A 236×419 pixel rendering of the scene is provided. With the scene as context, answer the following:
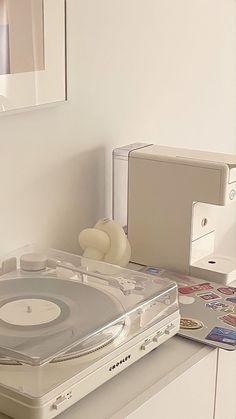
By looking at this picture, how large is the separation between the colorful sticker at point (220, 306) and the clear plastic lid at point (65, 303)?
0.12 metres

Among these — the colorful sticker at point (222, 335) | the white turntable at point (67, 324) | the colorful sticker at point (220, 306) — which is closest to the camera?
the white turntable at point (67, 324)

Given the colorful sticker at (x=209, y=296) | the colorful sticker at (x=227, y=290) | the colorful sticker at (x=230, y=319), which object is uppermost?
the colorful sticker at (x=209, y=296)

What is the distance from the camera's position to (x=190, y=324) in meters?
1.27

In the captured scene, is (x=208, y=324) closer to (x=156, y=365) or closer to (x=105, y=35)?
(x=156, y=365)

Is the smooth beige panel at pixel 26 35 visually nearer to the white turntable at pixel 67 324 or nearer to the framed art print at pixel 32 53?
the framed art print at pixel 32 53

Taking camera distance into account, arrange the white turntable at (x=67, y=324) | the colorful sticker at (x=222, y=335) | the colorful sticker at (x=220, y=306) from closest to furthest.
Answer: the white turntable at (x=67, y=324)
the colorful sticker at (x=222, y=335)
the colorful sticker at (x=220, y=306)

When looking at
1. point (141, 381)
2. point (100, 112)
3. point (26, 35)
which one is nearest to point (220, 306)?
point (141, 381)

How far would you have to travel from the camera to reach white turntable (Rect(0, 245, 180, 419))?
97cm

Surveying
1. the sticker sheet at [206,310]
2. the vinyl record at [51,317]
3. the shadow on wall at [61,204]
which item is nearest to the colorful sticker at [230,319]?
the sticker sheet at [206,310]

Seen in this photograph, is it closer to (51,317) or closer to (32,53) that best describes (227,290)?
(51,317)

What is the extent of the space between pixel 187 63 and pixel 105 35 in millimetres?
390

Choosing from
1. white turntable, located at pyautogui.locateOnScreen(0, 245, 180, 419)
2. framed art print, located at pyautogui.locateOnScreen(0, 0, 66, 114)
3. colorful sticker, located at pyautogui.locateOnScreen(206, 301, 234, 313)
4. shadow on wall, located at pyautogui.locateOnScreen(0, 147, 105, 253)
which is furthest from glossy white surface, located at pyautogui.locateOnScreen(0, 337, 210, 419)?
framed art print, located at pyautogui.locateOnScreen(0, 0, 66, 114)

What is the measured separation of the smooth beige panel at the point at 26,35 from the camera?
127 cm

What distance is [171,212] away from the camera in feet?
4.87
